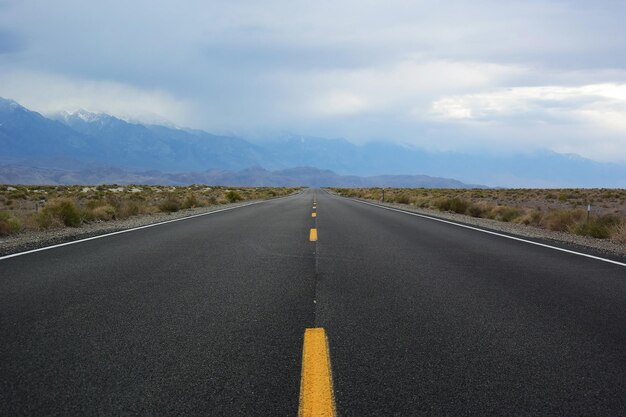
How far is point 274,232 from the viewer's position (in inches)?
459

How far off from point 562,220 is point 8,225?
17.2 meters

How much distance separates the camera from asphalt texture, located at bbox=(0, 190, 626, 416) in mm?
2699

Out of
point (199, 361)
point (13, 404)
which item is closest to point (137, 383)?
point (199, 361)

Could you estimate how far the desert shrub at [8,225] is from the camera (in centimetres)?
1190

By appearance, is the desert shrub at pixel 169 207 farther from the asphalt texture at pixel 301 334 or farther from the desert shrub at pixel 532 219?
the desert shrub at pixel 532 219

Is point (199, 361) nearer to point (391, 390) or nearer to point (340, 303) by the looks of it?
point (391, 390)

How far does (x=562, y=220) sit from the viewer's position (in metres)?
15.7

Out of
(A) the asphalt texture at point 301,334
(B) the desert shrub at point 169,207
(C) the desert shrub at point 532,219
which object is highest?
(C) the desert shrub at point 532,219

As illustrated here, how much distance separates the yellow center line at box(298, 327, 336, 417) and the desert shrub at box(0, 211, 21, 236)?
11470 mm

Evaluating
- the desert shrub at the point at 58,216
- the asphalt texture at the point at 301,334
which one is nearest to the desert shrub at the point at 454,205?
the asphalt texture at the point at 301,334

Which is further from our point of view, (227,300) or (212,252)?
(212,252)

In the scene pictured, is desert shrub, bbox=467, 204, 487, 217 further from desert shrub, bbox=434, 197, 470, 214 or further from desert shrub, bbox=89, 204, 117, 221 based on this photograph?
desert shrub, bbox=89, 204, 117, 221

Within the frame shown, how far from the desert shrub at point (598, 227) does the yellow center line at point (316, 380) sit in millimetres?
12293

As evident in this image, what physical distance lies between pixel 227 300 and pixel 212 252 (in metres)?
3.46
